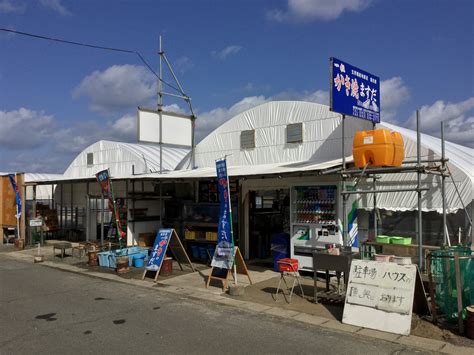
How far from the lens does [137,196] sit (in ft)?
50.4

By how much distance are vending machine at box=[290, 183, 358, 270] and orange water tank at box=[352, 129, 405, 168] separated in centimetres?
195

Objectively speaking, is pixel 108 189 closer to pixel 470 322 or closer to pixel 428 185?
pixel 428 185

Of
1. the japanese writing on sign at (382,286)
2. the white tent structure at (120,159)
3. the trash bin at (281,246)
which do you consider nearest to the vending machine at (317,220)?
the trash bin at (281,246)

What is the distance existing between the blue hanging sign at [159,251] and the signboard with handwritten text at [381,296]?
542 centimetres

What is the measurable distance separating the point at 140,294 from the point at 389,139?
243 inches

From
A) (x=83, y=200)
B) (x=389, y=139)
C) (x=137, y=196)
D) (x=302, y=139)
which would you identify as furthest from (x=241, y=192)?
(x=83, y=200)

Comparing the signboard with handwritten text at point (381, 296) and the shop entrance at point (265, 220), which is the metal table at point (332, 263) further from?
the shop entrance at point (265, 220)

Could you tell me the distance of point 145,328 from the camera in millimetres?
6910

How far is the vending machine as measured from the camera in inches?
420

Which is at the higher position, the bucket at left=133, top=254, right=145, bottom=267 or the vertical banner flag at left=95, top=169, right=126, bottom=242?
the vertical banner flag at left=95, top=169, right=126, bottom=242

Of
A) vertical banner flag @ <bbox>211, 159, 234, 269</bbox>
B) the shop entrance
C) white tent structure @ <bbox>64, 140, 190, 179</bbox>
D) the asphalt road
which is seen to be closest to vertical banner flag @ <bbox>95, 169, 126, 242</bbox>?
the asphalt road

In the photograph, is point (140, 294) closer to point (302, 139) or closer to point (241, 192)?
point (241, 192)

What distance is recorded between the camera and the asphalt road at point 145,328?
19.6 ft

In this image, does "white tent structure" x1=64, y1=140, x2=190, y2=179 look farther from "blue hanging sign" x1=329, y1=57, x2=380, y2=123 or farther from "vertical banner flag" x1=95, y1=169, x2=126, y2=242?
"blue hanging sign" x1=329, y1=57, x2=380, y2=123
